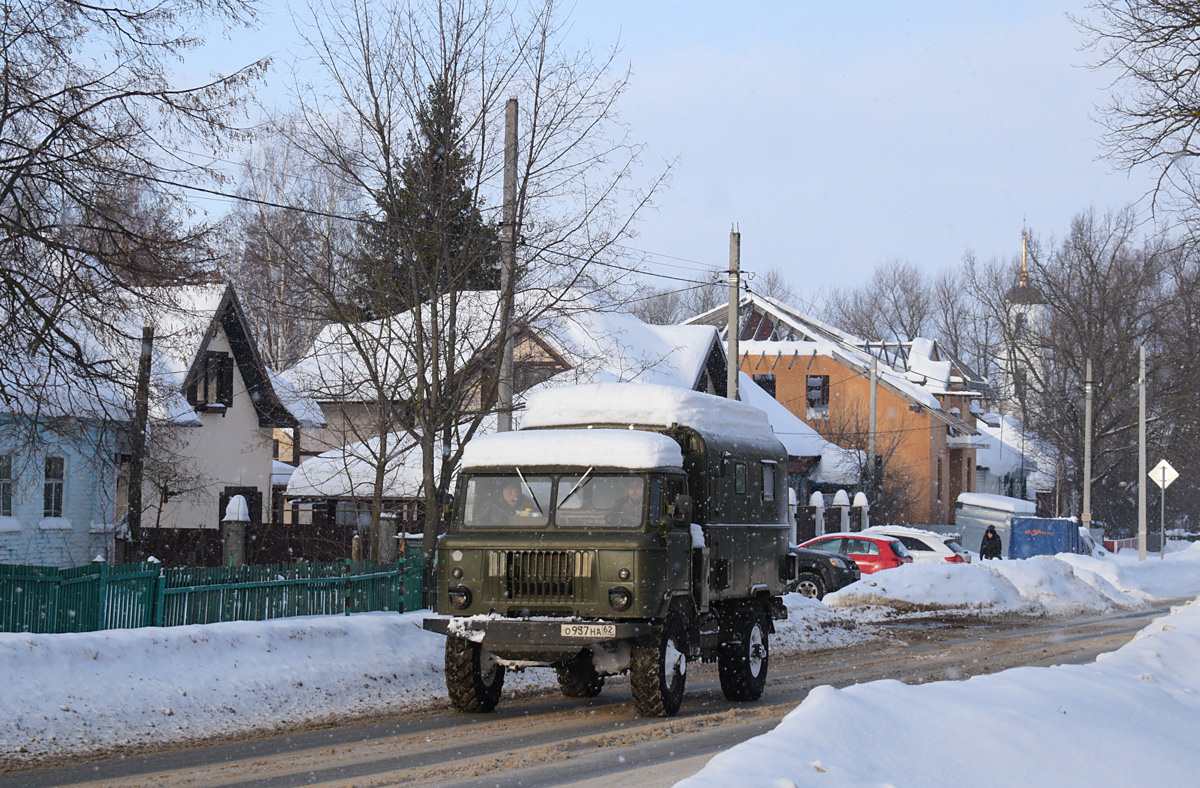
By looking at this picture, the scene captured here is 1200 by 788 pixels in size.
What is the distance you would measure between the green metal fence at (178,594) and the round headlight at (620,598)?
191 inches

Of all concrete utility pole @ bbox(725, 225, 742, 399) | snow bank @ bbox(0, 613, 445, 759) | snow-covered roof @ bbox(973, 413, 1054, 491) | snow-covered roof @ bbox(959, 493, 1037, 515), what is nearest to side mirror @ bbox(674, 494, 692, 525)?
snow bank @ bbox(0, 613, 445, 759)

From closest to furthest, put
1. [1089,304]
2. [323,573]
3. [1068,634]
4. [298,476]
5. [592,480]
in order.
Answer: [592,480] → [323,573] → [1068,634] → [298,476] → [1089,304]

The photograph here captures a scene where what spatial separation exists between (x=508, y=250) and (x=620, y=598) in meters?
7.48

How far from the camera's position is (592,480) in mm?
11516

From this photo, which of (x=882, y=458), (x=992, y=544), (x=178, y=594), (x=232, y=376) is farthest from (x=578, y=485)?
(x=882, y=458)

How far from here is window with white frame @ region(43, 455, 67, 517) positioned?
27547mm

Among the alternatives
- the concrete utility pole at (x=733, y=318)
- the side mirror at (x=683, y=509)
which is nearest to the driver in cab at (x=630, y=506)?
the side mirror at (x=683, y=509)

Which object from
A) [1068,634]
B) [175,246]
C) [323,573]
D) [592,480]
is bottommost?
[1068,634]

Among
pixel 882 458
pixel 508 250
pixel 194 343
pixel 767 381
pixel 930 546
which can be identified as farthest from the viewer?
pixel 767 381

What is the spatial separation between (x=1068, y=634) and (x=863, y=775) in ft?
54.9

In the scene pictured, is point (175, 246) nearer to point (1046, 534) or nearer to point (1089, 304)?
point (1046, 534)

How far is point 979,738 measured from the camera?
747cm

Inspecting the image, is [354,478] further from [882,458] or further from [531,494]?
[882,458]

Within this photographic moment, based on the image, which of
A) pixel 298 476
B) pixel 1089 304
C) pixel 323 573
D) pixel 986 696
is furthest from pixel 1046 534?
pixel 986 696
